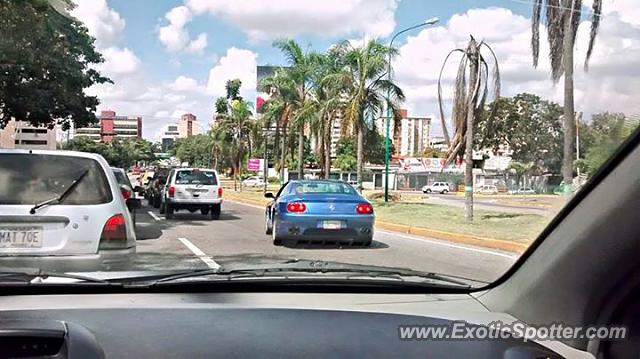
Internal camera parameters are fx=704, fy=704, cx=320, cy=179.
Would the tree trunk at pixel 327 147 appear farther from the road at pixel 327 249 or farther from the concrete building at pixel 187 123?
the concrete building at pixel 187 123

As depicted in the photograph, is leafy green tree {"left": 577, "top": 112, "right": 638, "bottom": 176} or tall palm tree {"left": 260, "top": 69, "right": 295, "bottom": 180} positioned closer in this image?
leafy green tree {"left": 577, "top": 112, "right": 638, "bottom": 176}

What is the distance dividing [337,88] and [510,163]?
26.1 meters

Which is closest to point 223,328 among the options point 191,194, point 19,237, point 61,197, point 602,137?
point 602,137

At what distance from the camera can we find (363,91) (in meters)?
30.0

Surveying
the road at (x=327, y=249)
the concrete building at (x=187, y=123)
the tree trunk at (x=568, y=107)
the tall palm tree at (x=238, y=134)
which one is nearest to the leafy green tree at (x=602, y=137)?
the tree trunk at (x=568, y=107)

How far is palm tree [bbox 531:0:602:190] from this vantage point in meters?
3.83

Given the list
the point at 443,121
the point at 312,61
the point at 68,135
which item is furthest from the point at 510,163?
the point at 312,61

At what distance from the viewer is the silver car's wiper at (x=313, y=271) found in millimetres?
3383

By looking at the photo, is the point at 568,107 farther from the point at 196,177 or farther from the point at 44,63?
the point at 196,177

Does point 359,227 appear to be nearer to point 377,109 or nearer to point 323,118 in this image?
point 377,109

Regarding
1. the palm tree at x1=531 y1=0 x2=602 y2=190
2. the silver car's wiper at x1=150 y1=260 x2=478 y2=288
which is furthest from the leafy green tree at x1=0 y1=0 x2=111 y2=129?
the palm tree at x1=531 y1=0 x2=602 y2=190

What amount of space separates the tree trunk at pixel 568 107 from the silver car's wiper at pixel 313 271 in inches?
34.1

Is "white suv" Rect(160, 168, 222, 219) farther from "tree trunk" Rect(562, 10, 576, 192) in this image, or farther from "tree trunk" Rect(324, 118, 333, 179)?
"tree trunk" Rect(324, 118, 333, 179)

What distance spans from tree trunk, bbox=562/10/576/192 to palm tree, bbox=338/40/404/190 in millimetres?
24582
